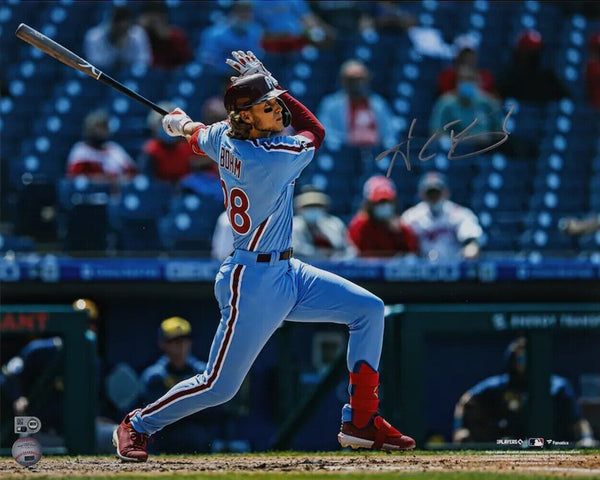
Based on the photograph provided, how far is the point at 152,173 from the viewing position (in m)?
9.26

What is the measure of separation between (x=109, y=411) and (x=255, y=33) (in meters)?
3.87

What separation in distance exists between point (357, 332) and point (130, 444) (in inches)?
41.9

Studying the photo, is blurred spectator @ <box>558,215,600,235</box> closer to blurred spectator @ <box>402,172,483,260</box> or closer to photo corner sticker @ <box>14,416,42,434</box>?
blurred spectator @ <box>402,172,483,260</box>

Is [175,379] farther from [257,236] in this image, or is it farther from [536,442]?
[257,236]

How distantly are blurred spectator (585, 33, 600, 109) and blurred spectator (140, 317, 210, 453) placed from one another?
4381 millimetres

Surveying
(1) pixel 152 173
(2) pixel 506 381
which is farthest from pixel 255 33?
(2) pixel 506 381

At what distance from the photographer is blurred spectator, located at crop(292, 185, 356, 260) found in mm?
8094

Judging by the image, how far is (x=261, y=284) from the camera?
5266mm

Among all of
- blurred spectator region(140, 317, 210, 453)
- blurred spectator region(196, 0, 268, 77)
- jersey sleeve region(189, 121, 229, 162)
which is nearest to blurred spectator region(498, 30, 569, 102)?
blurred spectator region(196, 0, 268, 77)

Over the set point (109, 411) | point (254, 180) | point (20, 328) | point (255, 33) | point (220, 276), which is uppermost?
point (255, 33)

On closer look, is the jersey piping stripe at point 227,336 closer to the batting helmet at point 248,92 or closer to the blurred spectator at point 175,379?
the batting helmet at point 248,92

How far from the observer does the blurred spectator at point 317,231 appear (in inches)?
319

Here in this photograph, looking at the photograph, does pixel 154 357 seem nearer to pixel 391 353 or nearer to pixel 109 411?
pixel 109 411
